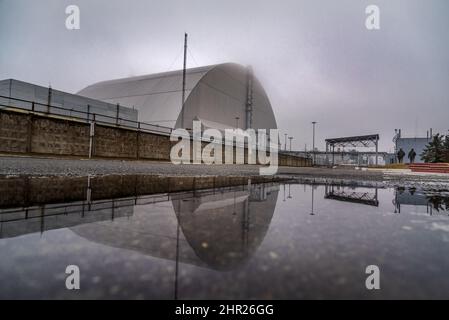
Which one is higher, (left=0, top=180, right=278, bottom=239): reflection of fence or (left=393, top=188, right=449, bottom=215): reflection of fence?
(left=393, top=188, right=449, bottom=215): reflection of fence

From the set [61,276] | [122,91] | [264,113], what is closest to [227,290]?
[61,276]

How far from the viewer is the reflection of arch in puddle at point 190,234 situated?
1.13m

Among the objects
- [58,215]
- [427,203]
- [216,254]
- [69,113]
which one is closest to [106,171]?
[58,215]

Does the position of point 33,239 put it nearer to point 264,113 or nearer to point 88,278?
point 88,278

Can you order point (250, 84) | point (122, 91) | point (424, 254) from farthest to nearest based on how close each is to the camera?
point (250, 84)
point (122, 91)
point (424, 254)

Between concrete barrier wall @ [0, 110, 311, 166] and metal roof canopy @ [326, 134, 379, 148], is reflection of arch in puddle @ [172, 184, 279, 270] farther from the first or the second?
metal roof canopy @ [326, 134, 379, 148]

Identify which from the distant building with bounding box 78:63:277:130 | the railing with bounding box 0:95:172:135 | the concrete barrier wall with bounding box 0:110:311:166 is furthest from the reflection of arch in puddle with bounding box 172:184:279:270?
the distant building with bounding box 78:63:277:130

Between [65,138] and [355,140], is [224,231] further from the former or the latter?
[355,140]

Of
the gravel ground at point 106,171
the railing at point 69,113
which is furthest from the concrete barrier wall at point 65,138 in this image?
the gravel ground at point 106,171

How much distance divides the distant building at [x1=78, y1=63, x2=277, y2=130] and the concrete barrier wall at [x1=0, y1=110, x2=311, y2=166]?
15688 millimetres

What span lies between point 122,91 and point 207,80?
57.1 feet

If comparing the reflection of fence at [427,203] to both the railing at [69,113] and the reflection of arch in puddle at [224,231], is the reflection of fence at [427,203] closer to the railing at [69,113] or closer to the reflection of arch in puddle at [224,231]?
the reflection of arch in puddle at [224,231]

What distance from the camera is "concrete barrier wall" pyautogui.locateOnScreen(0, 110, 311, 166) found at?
10883 mm

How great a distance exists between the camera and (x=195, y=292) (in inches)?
30.8
